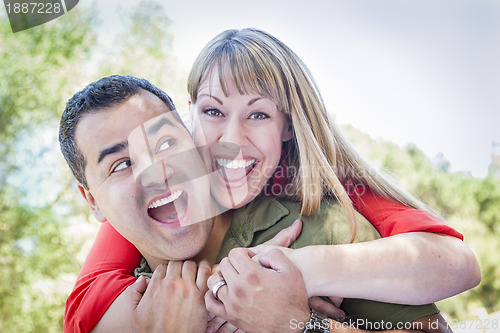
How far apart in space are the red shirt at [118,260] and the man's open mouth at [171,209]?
Result: 7.3 inches

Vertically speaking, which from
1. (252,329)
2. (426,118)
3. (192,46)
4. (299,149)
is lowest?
(252,329)

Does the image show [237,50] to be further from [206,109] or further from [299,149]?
[299,149]

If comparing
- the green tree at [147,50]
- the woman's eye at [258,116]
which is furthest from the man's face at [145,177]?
the green tree at [147,50]

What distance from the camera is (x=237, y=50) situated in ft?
4.17

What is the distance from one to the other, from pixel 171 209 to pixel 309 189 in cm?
39

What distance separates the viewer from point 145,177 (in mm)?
1176

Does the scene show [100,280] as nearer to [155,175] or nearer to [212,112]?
[155,175]

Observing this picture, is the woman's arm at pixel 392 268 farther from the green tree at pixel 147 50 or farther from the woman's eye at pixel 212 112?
the green tree at pixel 147 50

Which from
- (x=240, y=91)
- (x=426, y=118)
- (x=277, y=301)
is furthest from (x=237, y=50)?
(x=426, y=118)

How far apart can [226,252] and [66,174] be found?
108 centimetres

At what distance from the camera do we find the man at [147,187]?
43.0 inches

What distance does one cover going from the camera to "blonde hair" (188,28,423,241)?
1241mm

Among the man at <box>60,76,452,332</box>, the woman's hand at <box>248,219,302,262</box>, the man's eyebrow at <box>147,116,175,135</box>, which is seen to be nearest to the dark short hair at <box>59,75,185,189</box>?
the man at <box>60,76,452,332</box>

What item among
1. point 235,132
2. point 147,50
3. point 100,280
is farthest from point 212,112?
point 147,50
